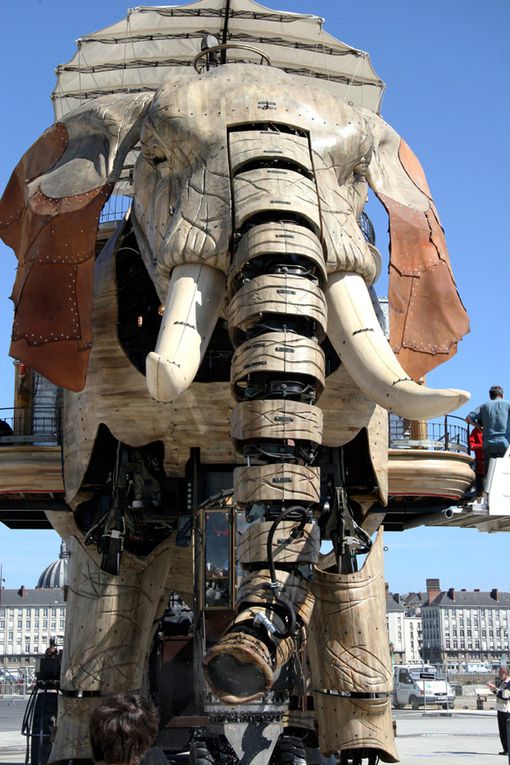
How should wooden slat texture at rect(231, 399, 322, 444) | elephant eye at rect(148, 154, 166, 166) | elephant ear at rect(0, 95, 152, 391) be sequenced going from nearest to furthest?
wooden slat texture at rect(231, 399, 322, 444)
elephant eye at rect(148, 154, 166, 166)
elephant ear at rect(0, 95, 152, 391)

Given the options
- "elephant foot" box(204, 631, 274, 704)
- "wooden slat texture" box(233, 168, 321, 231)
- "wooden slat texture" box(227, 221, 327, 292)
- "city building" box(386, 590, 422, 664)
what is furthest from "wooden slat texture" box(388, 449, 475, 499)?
"city building" box(386, 590, 422, 664)

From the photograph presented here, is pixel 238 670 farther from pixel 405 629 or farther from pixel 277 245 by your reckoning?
pixel 405 629

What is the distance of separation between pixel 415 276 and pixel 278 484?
2.78 metres

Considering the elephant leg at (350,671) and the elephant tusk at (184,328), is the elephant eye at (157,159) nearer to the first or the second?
the elephant tusk at (184,328)

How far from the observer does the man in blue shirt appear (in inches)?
465

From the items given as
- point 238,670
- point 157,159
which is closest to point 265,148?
point 157,159

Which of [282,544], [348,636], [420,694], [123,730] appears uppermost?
[282,544]

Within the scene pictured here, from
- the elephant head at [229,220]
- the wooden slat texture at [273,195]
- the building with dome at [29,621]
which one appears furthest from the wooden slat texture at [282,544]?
the building with dome at [29,621]

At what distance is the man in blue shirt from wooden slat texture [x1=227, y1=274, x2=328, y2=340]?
18.7 feet

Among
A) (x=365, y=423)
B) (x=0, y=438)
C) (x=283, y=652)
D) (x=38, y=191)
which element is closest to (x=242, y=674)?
(x=283, y=652)

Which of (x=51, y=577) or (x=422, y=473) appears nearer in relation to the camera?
(x=422, y=473)

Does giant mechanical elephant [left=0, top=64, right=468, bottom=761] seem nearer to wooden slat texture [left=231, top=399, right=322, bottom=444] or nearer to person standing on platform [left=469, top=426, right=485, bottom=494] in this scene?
wooden slat texture [left=231, top=399, right=322, bottom=444]

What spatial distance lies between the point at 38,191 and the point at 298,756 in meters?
4.46

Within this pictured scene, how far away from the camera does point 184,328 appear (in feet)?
21.0
